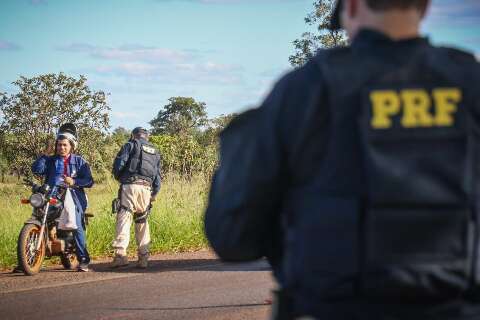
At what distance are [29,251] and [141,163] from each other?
6.57ft

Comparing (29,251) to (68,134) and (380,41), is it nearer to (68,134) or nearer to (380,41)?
(68,134)

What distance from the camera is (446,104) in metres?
1.62

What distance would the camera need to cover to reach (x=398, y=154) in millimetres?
1600

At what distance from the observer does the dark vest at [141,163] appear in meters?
10.8

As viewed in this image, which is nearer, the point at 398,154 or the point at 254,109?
the point at 398,154

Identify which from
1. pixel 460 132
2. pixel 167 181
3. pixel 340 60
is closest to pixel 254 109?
pixel 340 60

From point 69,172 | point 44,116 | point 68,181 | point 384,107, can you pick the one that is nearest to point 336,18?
point 384,107

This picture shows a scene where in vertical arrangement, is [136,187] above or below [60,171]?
below

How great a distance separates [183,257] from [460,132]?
10.4m

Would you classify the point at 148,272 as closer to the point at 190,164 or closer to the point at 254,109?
the point at 190,164

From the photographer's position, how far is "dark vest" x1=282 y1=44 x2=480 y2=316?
61.6 inches

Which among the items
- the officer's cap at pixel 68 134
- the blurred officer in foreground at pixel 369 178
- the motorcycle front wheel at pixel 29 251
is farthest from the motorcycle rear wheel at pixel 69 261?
the blurred officer in foreground at pixel 369 178

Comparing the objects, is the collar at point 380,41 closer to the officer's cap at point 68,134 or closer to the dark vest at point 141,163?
the officer's cap at point 68,134

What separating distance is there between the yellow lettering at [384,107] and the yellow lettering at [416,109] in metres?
0.02
